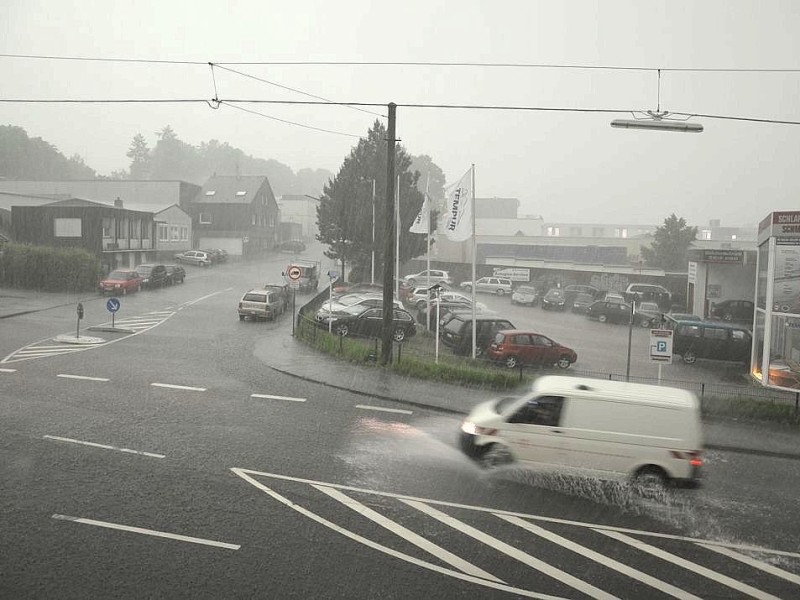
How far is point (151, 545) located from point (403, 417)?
24.8ft

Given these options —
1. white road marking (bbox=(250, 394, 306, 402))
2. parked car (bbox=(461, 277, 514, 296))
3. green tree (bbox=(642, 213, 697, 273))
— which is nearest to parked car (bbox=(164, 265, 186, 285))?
parked car (bbox=(461, 277, 514, 296))

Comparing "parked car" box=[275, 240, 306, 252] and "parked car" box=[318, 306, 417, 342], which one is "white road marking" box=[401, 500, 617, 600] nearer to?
"parked car" box=[318, 306, 417, 342]

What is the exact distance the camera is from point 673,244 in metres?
62.3

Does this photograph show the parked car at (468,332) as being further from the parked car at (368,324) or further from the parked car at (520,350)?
A: the parked car at (368,324)

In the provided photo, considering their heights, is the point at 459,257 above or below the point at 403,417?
above

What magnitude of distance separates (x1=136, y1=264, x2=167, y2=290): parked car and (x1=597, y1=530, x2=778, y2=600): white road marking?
3574 centimetres

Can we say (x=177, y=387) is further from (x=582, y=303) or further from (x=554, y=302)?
(x=582, y=303)

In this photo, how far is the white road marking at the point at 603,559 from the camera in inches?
287

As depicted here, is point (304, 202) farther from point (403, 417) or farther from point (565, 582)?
point (565, 582)

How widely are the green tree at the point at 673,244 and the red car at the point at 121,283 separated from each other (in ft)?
153

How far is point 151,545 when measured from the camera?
26.0ft

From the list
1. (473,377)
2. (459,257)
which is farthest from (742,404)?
(459,257)

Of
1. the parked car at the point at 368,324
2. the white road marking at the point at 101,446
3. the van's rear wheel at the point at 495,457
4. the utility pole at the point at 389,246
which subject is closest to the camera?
the van's rear wheel at the point at 495,457

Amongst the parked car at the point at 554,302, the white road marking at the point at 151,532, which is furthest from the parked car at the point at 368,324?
the parked car at the point at 554,302
